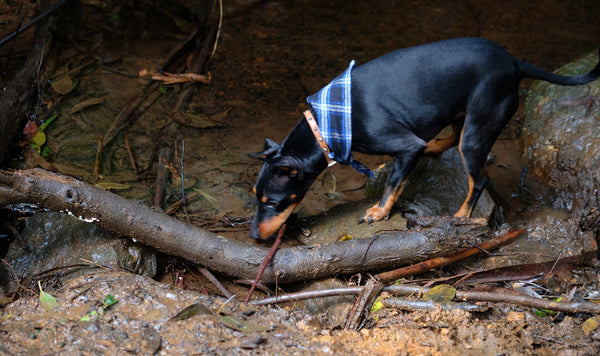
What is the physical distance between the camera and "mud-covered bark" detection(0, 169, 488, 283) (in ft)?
11.0

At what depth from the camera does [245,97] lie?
6438 millimetres

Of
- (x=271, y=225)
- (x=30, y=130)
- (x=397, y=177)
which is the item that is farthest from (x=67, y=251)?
(x=397, y=177)

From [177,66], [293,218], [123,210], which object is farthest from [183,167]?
[177,66]

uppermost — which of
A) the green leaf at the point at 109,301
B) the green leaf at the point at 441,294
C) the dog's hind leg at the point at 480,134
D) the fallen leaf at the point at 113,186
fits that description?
the dog's hind leg at the point at 480,134

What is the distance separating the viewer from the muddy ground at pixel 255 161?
2.86m

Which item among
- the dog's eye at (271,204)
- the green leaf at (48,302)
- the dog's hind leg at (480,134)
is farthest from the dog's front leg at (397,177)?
the green leaf at (48,302)

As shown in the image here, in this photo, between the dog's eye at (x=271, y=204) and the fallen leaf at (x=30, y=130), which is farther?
the fallen leaf at (x=30, y=130)

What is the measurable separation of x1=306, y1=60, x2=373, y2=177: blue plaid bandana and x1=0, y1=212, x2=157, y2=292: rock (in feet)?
5.68

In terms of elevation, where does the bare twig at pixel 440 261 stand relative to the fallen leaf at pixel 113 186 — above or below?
above

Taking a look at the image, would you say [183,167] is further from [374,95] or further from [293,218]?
[374,95]

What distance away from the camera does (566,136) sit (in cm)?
527

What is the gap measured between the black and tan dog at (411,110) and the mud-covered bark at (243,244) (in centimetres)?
55

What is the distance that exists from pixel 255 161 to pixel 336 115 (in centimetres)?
169

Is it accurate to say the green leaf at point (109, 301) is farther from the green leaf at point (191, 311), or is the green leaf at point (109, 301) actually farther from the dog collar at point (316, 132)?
the dog collar at point (316, 132)
